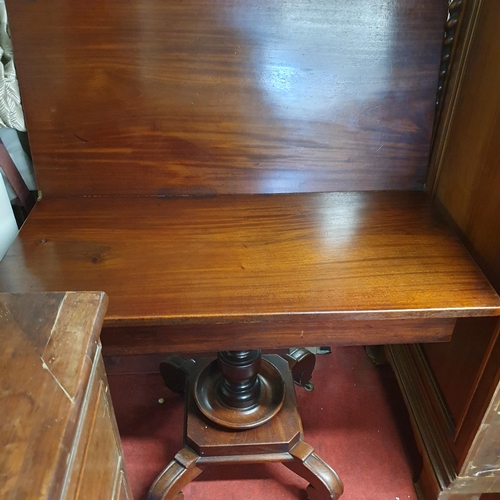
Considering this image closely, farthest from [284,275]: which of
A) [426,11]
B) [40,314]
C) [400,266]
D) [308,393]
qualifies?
[308,393]

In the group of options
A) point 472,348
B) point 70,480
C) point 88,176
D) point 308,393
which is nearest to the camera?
point 70,480

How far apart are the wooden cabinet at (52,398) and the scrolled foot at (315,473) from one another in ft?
2.06

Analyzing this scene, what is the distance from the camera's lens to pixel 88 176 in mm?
1074

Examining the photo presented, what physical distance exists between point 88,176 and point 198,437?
Answer: 0.68 metres

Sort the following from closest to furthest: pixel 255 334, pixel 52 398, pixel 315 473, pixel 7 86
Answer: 1. pixel 52 398
2. pixel 255 334
3. pixel 7 86
4. pixel 315 473

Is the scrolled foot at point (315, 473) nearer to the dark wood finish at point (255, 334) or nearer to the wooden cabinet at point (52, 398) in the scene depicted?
the dark wood finish at point (255, 334)

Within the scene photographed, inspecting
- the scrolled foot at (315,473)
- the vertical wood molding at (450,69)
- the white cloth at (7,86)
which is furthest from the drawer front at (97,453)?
the vertical wood molding at (450,69)

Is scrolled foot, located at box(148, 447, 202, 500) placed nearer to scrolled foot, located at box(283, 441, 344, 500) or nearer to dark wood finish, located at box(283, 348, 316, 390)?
scrolled foot, located at box(283, 441, 344, 500)

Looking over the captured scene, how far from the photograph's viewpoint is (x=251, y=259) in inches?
34.6

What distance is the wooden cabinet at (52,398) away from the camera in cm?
40

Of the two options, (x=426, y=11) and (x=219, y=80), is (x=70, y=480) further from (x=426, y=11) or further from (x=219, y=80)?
(x=426, y=11)

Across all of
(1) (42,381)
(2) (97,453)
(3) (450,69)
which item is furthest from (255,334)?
(3) (450,69)

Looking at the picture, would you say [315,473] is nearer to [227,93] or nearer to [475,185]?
[475,185]

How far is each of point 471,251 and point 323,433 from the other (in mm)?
704
